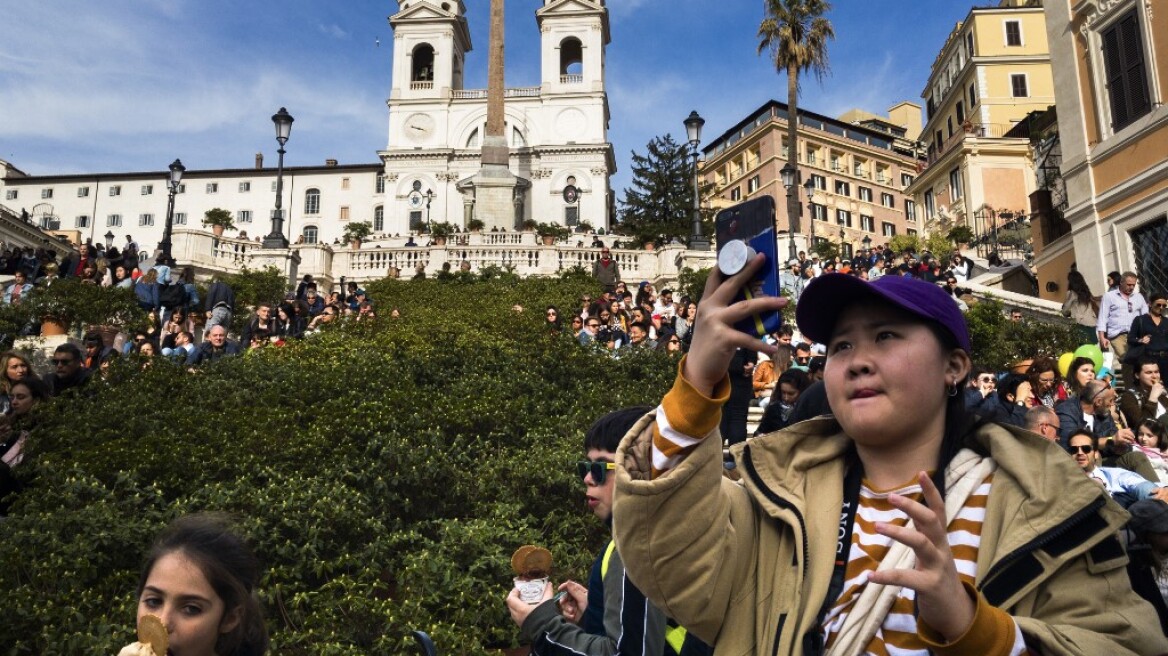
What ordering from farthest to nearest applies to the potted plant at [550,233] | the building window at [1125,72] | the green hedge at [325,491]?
the potted plant at [550,233] < the building window at [1125,72] < the green hedge at [325,491]

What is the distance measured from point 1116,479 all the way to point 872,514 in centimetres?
456

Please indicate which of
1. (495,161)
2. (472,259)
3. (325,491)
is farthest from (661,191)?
(325,491)

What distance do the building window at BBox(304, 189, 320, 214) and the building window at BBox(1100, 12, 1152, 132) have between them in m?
68.0

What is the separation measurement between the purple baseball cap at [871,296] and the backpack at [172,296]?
60.0 feet

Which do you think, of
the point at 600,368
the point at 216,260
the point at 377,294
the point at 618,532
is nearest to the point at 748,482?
the point at 618,532

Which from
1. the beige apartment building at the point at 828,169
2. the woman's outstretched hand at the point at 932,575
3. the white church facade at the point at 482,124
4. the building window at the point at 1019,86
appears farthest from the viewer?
the beige apartment building at the point at 828,169

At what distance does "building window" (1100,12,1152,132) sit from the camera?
60.9 feet

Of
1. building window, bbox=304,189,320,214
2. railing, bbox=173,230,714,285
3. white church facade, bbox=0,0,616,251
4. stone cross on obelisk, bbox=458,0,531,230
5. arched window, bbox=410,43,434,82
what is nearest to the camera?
railing, bbox=173,230,714,285

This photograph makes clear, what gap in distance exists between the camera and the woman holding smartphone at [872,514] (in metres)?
1.77

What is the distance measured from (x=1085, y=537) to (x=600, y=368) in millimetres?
12066

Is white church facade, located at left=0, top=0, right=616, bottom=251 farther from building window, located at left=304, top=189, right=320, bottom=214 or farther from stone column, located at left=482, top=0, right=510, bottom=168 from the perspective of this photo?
stone column, located at left=482, top=0, right=510, bottom=168

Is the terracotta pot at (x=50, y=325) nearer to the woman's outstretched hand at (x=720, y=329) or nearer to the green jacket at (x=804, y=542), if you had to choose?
the green jacket at (x=804, y=542)

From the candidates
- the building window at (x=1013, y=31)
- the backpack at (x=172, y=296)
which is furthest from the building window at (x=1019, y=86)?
the backpack at (x=172, y=296)

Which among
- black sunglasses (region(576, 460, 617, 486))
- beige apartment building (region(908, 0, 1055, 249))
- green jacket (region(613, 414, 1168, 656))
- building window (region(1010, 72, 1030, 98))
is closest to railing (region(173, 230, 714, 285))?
beige apartment building (region(908, 0, 1055, 249))
